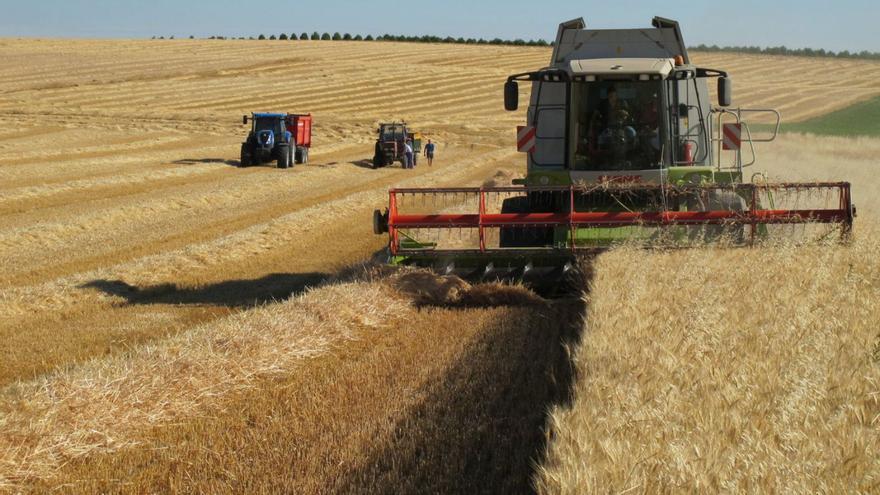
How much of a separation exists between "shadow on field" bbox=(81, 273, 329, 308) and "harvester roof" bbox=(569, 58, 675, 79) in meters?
3.64

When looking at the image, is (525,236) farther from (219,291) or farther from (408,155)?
(408,155)

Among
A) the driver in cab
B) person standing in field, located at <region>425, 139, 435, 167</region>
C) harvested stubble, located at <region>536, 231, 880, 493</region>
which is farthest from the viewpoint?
person standing in field, located at <region>425, 139, 435, 167</region>

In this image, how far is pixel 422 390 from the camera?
622 centimetres

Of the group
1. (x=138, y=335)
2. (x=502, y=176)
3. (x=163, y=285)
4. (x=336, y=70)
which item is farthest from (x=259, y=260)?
(x=336, y=70)

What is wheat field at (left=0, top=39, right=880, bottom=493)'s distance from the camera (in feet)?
16.4

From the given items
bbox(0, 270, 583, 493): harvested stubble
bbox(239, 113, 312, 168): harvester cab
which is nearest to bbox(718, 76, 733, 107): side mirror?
bbox(0, 270, 583, 493): harvested stubble

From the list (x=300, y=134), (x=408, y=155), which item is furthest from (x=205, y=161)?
(x=408, y=155)

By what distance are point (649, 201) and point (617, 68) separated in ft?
4.59

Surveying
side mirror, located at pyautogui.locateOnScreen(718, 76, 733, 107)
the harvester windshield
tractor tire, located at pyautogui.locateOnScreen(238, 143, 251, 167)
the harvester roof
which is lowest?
tractor tire, located at pyautogui.locateOnScreen(238, 143, 251, 167)

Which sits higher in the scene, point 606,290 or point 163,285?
point 606,290

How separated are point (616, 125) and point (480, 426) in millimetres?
6103

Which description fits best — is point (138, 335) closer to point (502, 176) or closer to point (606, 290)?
point (606, 290)

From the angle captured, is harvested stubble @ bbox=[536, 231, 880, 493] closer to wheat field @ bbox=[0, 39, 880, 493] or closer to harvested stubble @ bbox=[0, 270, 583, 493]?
wheat field @ bbox=[0, 39, 880, 493]

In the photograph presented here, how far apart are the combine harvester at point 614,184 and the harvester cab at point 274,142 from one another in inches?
678
